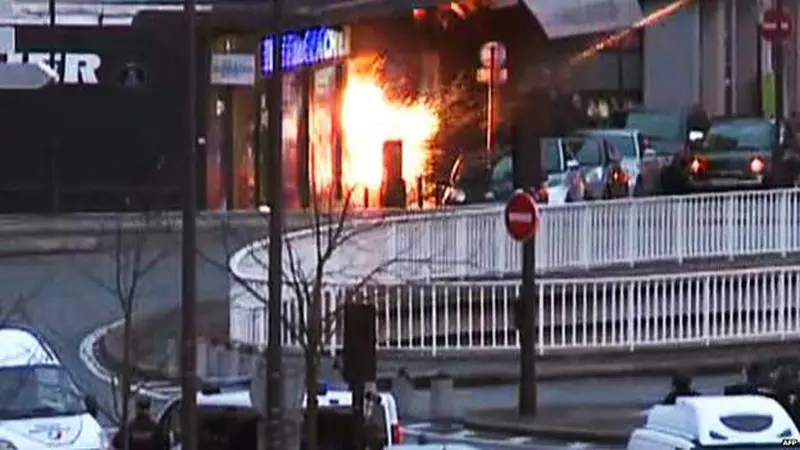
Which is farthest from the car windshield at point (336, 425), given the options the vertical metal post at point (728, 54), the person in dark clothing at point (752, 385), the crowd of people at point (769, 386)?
the vertical metal post at point (728, 54)

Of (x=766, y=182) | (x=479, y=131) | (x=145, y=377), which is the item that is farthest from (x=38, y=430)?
(x=479, y=131)

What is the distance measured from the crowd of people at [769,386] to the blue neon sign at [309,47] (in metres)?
5.25

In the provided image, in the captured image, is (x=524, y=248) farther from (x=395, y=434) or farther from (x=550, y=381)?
(x=395, y=434)

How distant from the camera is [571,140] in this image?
157 ft

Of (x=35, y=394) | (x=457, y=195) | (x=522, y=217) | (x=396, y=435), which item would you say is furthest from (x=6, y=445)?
(x=457, y=195)

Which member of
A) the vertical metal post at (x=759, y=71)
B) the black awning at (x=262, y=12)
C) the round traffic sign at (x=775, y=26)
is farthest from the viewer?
the vertical metal post at (x=759, y=71)

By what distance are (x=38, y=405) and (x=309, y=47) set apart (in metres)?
16.3

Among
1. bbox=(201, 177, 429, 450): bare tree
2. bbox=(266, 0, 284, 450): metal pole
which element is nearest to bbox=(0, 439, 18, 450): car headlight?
bbox=(266, 0, 284, 450): metal pole

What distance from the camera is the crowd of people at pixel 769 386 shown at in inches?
954

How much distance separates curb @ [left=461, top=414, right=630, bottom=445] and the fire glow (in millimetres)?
25495

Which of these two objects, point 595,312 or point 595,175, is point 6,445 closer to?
point 595,312

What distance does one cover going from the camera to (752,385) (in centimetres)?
2647

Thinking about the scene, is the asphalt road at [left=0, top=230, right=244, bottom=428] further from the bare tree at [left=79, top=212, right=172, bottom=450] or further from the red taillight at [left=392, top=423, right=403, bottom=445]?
the red taillight at [left=392, top=423, right=403, bottom=445]

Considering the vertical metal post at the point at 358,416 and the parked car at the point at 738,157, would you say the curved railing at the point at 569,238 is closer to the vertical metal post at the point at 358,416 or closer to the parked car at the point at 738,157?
the parked car at the point at 738,157
